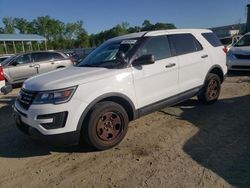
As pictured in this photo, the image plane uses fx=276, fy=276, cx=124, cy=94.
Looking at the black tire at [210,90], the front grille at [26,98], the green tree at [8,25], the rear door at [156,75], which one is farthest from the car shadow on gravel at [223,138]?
the green tree at [8,25]

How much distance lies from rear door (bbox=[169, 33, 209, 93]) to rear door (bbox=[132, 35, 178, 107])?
192mm

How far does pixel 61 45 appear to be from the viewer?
79.1m

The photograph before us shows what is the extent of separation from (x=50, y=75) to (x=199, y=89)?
10.5 ft

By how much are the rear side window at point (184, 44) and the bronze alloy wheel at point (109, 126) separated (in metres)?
1.88

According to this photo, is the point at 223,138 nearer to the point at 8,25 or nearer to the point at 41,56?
the point at 41,56

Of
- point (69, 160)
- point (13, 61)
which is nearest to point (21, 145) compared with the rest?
point (69, 160)

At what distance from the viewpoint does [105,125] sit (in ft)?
14.4

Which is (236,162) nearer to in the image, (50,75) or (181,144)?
(181,144)

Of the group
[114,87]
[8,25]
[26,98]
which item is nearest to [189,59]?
[114,87]

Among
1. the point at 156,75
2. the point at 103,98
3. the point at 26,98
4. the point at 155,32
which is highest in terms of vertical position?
the point at 155,32

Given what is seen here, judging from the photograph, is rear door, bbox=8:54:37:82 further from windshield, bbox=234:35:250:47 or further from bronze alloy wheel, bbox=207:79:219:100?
windshield, bbox=234:35:250:47

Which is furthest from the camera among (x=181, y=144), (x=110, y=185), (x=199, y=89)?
(x=199, y=89)

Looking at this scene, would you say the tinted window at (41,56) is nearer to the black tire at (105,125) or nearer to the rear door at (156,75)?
the rear door at (156,75)

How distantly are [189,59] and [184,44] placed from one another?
34 centimetres
